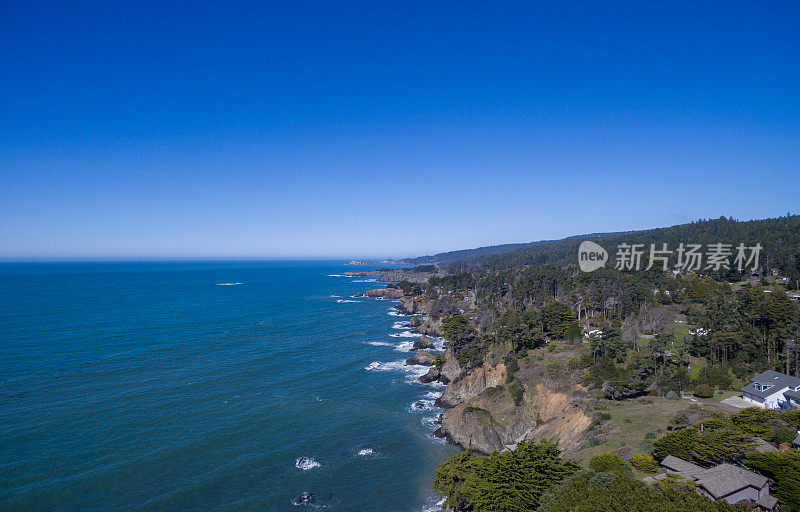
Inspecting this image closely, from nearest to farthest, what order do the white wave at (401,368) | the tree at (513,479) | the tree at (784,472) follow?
the tree at (784,472), the tree at (513,479), the white wave at (401,368)

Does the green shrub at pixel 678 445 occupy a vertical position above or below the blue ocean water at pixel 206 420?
Answer: above

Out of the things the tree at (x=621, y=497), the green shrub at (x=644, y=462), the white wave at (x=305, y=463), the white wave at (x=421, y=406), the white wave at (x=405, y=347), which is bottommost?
the white wave at (x=421, y=406)

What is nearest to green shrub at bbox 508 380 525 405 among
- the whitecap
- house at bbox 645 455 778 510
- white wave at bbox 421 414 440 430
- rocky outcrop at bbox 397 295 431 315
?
white wave at bbox 421 414 440 430

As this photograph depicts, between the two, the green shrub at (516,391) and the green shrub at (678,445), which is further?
the green shrub at (516,391)

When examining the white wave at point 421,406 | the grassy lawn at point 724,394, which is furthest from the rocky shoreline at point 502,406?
the grassy lawn at point 724,394

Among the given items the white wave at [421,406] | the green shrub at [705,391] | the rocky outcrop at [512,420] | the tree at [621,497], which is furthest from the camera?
the white wave at [421,406]

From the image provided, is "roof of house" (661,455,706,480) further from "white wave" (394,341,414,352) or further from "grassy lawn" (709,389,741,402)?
"white wave" (394,341,414,352)

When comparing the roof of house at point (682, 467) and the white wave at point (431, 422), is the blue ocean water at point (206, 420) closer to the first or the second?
the white wave at point (431, 422)
